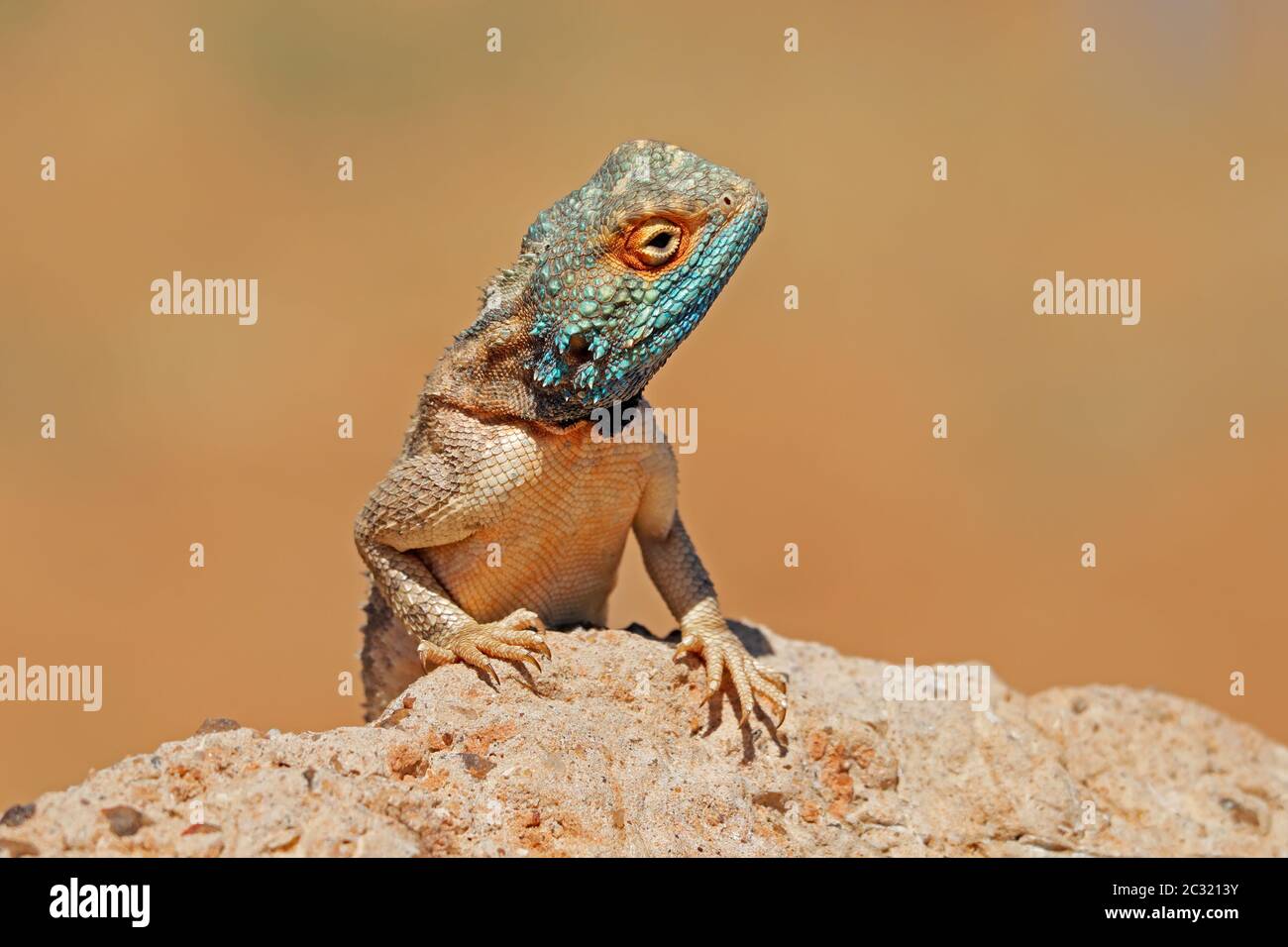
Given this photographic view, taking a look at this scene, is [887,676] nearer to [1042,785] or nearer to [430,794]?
[1042,785]

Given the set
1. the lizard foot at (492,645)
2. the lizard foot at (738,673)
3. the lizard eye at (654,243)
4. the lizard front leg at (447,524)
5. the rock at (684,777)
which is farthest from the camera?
the lizard foot at (738,673)

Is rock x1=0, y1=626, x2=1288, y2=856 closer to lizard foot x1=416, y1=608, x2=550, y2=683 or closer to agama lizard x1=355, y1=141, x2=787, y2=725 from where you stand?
lizard foot x1=416, y1=608, x2=550, y2=683

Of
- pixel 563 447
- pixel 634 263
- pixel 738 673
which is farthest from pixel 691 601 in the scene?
pixel 634 263

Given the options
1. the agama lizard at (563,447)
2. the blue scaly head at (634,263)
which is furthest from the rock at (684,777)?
the blue scaly head at (634,263)

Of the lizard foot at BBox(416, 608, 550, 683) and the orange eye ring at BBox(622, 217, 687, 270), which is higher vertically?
the orange eye ring at BBox(622, 217, 687, 270)

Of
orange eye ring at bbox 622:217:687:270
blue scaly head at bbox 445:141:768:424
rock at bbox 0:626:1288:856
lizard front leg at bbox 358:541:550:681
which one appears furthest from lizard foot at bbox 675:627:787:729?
orange eye ring at bbox 622:217:687:270

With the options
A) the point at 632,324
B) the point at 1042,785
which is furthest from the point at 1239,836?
the point at 632,324

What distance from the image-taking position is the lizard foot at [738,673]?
21.3 feet

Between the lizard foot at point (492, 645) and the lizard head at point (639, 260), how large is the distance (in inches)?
44.5

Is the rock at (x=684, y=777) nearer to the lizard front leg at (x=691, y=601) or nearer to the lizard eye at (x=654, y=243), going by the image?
the lizard front leg at (x=691, y=601)

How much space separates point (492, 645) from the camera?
620 cm

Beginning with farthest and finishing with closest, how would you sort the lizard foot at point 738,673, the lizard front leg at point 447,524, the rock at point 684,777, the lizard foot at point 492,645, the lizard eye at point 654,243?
the lizard foot at point 738,673
the lizard front leg at point 447,524
the lizard foot at point 492,645
the lizard eye at point 654,243
the rock at point 684,777

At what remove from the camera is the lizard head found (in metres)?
5.92
